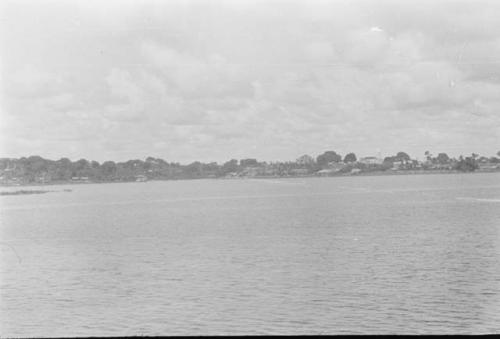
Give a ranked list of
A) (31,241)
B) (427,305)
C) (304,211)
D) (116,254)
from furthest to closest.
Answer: (304,211), (31,241), (116,254), (427,305)

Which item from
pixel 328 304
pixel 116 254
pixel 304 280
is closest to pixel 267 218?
pixel 116 254

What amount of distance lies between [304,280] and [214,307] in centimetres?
784

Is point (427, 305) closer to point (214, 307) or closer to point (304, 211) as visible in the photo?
point (214, 307)

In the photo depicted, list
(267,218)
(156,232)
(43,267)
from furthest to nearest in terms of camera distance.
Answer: (267,218) < (156,232) < (43,267)

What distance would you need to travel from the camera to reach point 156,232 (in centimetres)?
6612

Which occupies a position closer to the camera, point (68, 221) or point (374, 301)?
point (374, 301)

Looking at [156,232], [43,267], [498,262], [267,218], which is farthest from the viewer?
[267,218]

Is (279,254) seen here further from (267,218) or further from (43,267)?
(267,218)

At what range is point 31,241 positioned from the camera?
6044 centimetres

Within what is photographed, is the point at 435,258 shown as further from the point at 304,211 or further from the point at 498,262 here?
the point at 304,211

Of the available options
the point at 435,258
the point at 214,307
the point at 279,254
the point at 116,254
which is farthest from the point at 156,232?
the point at 214,307

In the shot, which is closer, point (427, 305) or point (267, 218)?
point (427, 305)

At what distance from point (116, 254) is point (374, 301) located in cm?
2619

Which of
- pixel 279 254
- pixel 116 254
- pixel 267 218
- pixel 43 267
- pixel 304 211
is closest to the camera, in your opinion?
pixel 43 267
